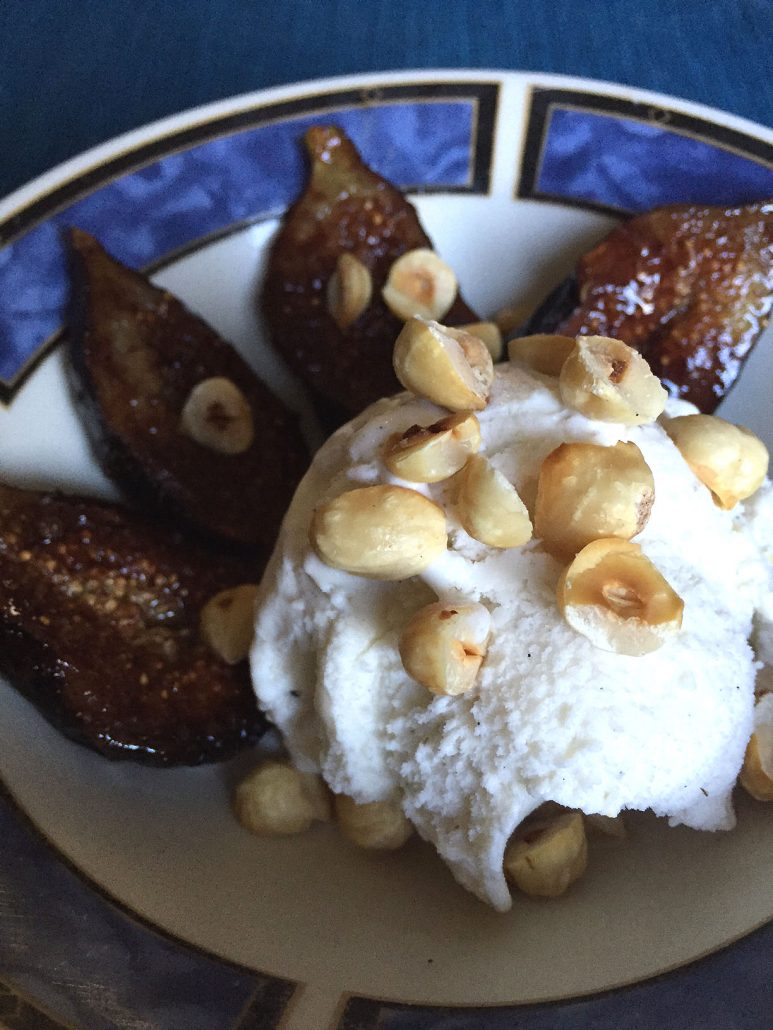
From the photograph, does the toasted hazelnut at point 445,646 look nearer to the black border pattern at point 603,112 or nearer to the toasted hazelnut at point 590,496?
the toasted hazelnut at point 590,496

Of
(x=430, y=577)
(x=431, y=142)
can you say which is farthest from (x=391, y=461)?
(x=431, y=142)

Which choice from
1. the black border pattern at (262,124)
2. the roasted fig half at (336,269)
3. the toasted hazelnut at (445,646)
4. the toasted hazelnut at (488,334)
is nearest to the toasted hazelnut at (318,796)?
the toasted hazelnut at (445,646)

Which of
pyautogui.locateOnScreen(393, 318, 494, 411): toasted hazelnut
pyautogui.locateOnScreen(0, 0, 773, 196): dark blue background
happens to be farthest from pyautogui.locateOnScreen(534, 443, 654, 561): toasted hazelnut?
pyautogui.locateOnScreen(0, 0, 773, 196): dark blue background

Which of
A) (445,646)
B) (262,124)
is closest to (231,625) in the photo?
(445,646)

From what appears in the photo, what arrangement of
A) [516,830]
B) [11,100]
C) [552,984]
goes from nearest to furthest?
[552,984]
[516,830]
[11,100]

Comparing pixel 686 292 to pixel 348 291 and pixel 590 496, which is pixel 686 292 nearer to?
pixel 348 291

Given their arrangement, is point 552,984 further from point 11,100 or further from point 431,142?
point 11,100

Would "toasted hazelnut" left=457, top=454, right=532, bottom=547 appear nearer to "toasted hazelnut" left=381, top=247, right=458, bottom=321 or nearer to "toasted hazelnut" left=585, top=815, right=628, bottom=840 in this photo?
"toasted hazelnut" left=585, top=815, right=628, bottom=840
